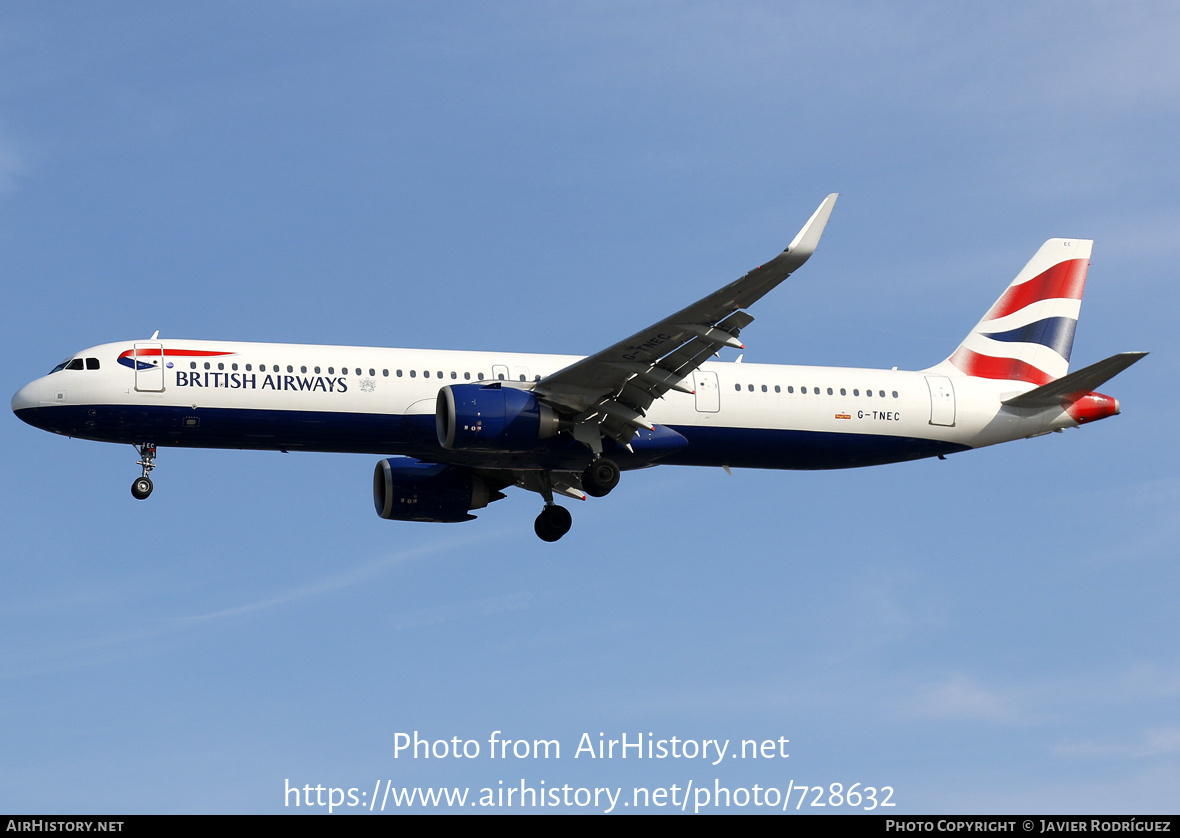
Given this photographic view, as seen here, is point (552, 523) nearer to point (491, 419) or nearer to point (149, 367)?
point (491, 419)

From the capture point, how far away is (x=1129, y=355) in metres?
35.4

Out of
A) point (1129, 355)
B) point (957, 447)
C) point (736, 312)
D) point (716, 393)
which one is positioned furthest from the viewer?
point (957, 447)

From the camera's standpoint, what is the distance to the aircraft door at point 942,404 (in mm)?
40031

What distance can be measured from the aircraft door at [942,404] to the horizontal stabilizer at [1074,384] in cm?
159

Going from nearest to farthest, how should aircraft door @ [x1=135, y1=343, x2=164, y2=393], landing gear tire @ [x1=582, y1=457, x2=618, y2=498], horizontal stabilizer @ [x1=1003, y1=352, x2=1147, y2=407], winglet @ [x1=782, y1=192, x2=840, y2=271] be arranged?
winglet @ [x1=782, y1=192, x2=840, y2=271] < aircraft door @ [x1=135, y1=343, x2=164, y2=393] < horizontal stabilizer @ [x1=1003, y1=352, x2=1147, y2=407] < landing gear tire @ [x1=582, y1=457, x2=618, y2=498]

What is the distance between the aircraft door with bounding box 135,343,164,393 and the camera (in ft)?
116

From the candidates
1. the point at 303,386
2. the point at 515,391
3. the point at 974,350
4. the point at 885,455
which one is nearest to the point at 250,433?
the point at 303,386

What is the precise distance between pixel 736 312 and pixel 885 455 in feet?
30.8

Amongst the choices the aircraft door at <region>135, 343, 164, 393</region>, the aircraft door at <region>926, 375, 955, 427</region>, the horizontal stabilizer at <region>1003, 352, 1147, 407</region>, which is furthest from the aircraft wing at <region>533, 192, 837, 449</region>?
the horizontal stabilizer at <region>1003, 352, 1147, 407</region>

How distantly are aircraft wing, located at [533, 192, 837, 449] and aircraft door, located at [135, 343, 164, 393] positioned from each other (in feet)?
29.6

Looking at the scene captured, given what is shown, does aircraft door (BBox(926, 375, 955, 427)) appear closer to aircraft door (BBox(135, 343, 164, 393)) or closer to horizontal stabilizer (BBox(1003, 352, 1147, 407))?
horizontal stabilizer (BBox(1003, 352, 1147, 407))

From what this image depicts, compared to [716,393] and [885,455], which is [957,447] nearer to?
[885,455]

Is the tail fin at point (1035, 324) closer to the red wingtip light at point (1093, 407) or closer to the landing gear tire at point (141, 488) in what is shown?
the red wingtip light at point (1093, 407)

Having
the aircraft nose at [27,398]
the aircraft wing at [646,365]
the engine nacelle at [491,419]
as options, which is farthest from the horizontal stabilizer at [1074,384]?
the aircraft nose at [27,398]
